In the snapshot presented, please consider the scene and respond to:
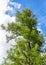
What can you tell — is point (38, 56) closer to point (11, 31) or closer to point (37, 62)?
point (37, 62)

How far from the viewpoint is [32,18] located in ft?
76.7

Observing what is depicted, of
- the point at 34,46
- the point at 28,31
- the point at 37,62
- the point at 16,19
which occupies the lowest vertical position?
the point at 37,62

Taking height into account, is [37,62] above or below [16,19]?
below

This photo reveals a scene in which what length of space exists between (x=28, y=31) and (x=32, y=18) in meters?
1.47

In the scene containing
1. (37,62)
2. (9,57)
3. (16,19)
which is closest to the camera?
(37,62)

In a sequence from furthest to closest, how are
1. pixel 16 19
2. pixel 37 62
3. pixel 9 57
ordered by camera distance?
pixel 16 19
pixel 9 57
pixel 37 62

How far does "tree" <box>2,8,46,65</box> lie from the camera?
21562 mm

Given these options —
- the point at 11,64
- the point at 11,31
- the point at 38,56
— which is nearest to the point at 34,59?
the point at 38,56

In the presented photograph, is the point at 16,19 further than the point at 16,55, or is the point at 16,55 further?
the point at 16,19

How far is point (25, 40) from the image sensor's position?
73.2 feet

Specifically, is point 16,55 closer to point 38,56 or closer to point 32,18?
point 38,56

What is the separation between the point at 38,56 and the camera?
70.2 ft

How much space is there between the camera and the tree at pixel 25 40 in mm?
21562

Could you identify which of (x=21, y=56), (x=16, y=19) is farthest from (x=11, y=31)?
(x=21, y=56)
